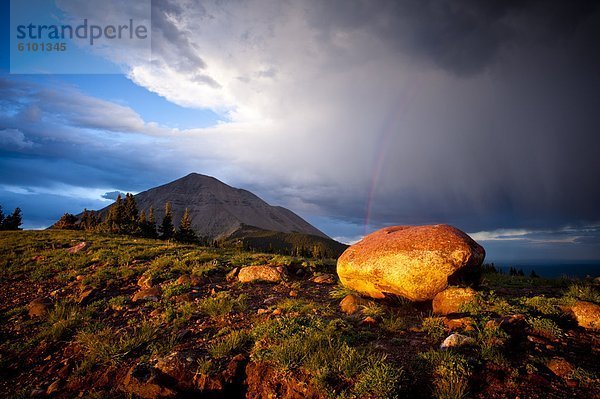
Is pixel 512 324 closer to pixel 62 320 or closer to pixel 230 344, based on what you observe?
pixel 230 344

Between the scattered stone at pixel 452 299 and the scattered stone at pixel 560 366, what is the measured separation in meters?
3.03

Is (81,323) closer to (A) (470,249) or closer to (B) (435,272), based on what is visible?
(B) (435,272)

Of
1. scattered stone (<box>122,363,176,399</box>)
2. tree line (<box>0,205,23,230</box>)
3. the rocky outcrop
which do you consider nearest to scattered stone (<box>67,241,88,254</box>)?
scattered stone (<box>122,363,176,399</box>)

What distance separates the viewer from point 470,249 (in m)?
9.28

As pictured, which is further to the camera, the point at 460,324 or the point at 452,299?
the point at 452,299

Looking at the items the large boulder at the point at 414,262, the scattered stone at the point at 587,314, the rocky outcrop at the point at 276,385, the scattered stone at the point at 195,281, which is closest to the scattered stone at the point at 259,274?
the scattered stone at the point at 195,281

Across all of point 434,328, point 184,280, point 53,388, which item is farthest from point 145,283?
point 434,328

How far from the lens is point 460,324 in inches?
270

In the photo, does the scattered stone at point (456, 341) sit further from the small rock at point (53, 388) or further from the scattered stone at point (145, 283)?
the scattered stone at point (145, 283)

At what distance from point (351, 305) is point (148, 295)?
6919 mm

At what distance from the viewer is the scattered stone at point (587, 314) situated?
6.75 meters

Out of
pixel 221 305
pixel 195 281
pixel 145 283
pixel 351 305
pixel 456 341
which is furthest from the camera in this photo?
pixel 145 283

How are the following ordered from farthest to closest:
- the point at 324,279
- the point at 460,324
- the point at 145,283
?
the point at 324,279 < the point at 145,283 < the point at 460,324

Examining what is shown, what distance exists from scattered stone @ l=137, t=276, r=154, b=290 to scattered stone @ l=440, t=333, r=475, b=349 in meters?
10.1
